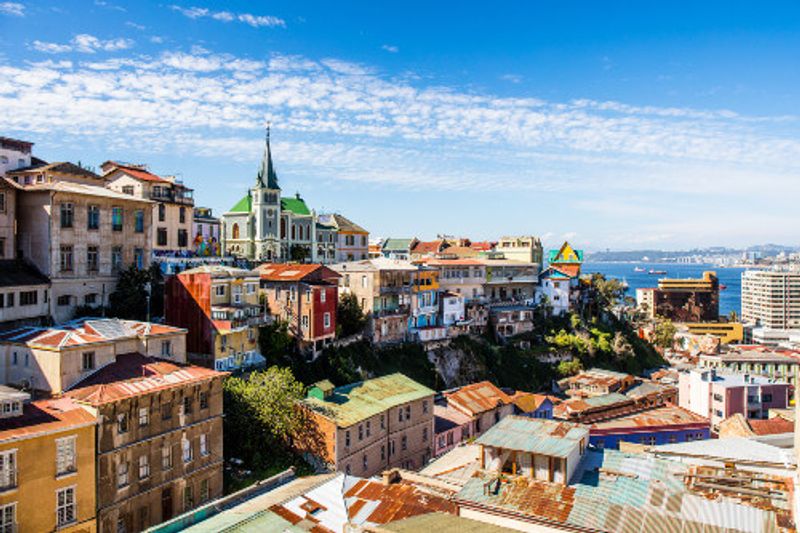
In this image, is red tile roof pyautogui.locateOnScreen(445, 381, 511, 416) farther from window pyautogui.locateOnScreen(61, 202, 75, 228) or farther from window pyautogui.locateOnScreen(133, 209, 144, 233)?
window pyautogui.locateOnScreen(61, 202, 75, 228)

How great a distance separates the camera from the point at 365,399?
132ft

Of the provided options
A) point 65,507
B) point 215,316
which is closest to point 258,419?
point 215,316

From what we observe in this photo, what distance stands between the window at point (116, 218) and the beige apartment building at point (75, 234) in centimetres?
7

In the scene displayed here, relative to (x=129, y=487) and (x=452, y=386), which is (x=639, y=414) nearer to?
(x=452, y=386)

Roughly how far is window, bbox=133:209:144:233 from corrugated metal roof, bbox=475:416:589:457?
1145 inches

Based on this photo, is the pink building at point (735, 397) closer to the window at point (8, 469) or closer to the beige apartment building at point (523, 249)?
the beige apartment building at point (523, 249)

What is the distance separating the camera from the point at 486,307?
7106 cm

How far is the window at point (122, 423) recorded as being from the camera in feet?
90.8

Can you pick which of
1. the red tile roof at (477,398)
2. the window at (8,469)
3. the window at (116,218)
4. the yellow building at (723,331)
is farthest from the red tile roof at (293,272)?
the yellow building at (723,331)

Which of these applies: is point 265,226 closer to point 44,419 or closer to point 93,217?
point 93,217

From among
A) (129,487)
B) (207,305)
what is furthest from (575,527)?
(207,305)

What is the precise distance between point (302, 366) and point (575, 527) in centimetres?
2760

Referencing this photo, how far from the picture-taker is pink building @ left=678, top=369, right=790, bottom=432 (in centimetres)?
5609

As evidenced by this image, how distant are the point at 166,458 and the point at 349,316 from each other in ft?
80.5
